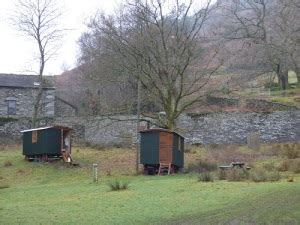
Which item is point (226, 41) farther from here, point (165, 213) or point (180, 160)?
point (165, 213)

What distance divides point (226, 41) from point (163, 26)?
44.5 feet

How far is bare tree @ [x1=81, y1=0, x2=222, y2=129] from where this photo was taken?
2858 centimetres

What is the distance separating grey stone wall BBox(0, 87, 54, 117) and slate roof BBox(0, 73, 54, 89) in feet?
1.22

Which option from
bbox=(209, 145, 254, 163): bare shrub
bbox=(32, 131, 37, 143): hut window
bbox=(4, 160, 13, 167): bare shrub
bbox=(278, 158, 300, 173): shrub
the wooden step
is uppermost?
bbox=(32, 131, 37, 143): hut window

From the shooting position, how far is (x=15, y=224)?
10414mm

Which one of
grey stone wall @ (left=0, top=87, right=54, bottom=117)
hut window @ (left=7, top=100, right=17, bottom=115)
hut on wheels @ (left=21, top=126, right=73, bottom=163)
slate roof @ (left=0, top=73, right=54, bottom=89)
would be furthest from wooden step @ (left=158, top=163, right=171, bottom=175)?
hut window @ (left=7, top=100, right=17, bottom=115)

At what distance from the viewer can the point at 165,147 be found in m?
25.8

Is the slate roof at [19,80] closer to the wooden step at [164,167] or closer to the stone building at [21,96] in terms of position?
the stone building at [21,96]

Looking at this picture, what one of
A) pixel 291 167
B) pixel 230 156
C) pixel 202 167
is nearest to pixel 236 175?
pixel 291 167

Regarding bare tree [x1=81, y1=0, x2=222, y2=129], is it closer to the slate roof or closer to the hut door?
the hut door

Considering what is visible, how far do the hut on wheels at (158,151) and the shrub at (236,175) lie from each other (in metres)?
6.15

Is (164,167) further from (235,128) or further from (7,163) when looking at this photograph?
(235,128)

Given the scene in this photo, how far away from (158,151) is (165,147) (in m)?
0.55

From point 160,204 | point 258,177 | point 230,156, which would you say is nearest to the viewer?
point 160,204
